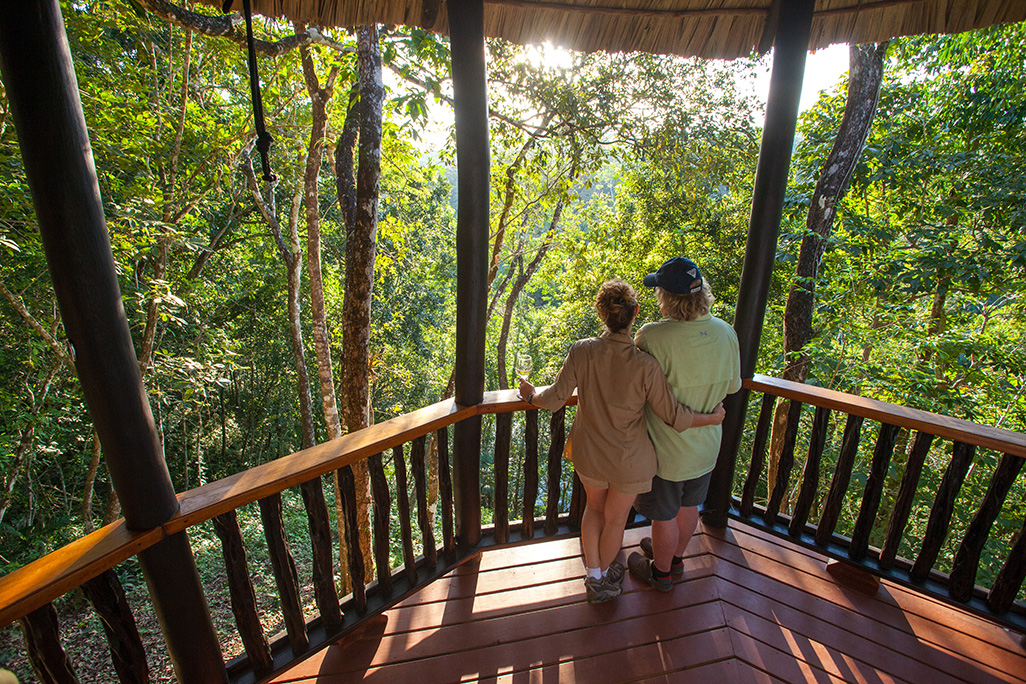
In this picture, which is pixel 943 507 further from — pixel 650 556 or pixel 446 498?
pixel 446 498

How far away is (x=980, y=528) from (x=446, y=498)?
2.11m

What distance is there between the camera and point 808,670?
1.66 metres

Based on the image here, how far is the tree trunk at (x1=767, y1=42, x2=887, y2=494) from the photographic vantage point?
4.85m

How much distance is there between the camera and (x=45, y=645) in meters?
1.08

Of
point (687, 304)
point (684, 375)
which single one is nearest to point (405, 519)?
point (684, 375)

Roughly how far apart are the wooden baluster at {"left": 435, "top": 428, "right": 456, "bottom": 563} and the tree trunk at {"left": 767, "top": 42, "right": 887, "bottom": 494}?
13.0ft

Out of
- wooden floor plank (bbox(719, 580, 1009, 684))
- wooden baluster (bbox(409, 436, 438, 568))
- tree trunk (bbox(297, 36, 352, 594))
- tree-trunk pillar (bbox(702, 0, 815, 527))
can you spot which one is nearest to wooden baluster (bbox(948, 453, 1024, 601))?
wooden floor plank (bbox(719, 580, 1009, 684))

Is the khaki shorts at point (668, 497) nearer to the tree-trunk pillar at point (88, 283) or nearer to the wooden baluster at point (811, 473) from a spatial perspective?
the wooden baluster at point (811, 473)

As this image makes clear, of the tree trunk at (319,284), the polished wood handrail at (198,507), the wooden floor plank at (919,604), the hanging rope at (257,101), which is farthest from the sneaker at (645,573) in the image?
the tree trunk at (319,284)

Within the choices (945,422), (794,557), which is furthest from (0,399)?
(945,422)

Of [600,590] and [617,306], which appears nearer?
[617,306]

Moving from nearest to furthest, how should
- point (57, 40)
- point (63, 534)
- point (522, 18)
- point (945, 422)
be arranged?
point (57, 40) < point (945, 422) < point (522, 18) < point (63, 534)

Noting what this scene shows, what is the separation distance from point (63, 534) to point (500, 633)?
1138 cm

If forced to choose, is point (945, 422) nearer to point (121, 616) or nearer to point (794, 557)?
point (794, 557)
